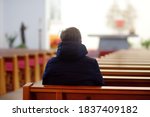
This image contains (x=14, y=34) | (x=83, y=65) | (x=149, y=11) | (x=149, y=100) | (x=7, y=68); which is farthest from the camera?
(x=149, y=11)

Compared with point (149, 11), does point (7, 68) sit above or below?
below

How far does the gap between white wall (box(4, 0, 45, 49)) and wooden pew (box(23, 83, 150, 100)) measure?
884 cm

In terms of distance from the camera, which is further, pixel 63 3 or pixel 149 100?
pixel 63 3

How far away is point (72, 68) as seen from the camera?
190 centimetres

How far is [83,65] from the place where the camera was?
190cm

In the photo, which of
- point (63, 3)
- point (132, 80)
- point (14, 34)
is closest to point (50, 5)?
point (63, 3)

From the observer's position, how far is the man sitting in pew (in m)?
1.89

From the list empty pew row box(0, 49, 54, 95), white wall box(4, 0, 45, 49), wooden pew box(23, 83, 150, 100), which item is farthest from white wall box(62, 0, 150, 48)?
wooden pew box(23, 83, 150, 100)

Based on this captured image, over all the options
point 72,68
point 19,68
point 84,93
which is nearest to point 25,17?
point 19,68

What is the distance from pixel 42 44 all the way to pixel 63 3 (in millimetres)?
1782

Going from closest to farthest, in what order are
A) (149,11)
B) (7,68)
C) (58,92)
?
1. (58,92)
2. (7,68)
3. (149,11)

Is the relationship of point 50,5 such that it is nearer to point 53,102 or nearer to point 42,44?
point 42,44

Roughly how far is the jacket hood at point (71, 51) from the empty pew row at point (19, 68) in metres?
2.39

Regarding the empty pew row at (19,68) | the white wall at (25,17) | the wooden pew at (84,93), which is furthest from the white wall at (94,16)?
the wooden pew at (84,93)
